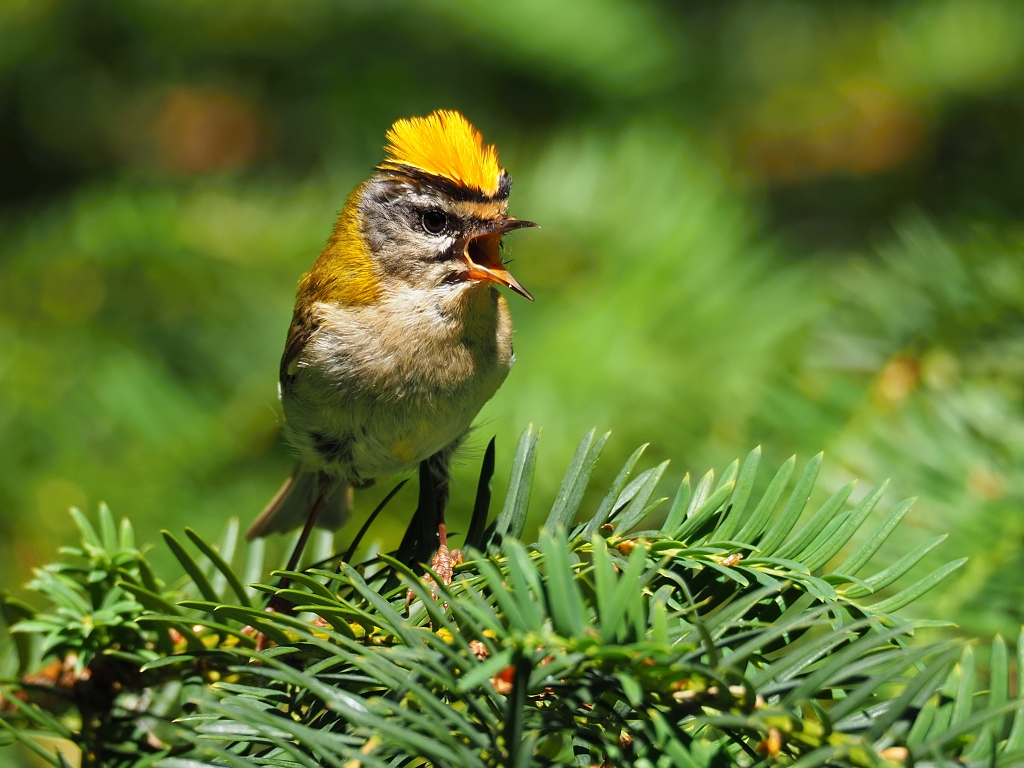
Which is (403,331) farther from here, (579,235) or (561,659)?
(561,659)

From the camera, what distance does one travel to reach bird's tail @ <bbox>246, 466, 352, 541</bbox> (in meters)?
2.37

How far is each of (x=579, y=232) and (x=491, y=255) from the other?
0.61m

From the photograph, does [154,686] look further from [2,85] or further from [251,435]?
[2,85]

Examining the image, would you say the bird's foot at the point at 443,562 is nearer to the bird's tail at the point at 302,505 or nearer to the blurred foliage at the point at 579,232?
the blurred foliage at the point at 579,232

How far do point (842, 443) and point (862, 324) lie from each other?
521 millimetres

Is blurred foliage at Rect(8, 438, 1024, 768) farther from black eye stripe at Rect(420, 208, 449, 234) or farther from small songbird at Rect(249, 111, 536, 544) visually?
black eye stripe at Rect(420, 208, 449, 234)

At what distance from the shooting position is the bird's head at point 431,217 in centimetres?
217

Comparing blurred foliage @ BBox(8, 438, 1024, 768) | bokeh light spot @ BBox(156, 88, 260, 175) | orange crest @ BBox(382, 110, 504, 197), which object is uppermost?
bokeh light spot @ BBox(156, 88, 260, 175)

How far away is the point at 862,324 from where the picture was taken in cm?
245

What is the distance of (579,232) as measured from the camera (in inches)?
114

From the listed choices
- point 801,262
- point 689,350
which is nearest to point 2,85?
point 689,350

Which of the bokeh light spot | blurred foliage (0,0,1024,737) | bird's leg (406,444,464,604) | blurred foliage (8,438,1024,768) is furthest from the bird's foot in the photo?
the bokeh light spot

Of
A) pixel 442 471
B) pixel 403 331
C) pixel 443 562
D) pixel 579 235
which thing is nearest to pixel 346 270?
pixel 403 331

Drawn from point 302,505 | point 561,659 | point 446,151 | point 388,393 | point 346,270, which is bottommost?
point 561,659
